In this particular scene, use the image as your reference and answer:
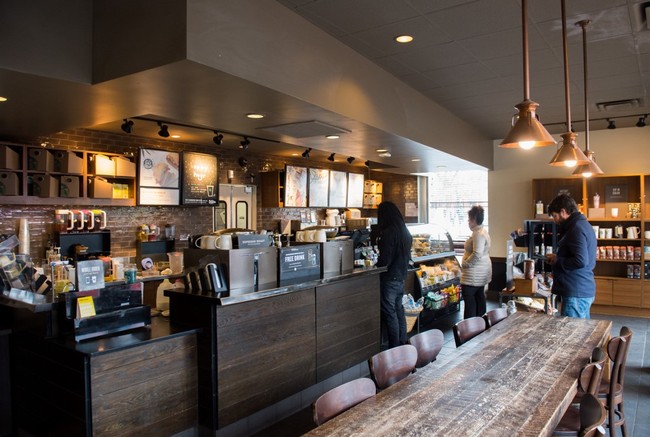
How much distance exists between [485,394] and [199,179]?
18.5 feet

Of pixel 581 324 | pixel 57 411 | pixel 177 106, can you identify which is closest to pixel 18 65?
pixel 177 106

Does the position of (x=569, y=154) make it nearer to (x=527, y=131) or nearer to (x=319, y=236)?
(x=527, y=131)

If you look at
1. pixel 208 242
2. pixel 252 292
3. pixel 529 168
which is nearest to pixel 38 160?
pixel 208 242

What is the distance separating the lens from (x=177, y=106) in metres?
3.71

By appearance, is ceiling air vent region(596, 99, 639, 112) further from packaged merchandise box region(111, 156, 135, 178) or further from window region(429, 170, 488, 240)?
packaged merchandise box region(111, 156, 135, 178)

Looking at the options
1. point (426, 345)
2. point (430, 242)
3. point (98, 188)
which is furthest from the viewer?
point (430, 242)

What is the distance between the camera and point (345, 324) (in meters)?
4.37

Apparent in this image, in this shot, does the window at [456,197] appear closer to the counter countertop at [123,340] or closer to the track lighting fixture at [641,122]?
the track lighting fixture at [641,122]

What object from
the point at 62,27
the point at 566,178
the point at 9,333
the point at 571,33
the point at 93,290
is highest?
the point at 571,33

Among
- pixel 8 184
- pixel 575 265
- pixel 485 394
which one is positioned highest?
pixel 8 184

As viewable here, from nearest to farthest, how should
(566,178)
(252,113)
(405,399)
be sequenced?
(405,399) → (252,113) → (566,178)

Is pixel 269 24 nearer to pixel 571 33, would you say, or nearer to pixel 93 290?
pixel 93 290

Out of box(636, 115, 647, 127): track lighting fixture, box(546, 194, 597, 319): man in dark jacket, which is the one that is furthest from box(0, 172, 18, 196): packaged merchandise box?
box(636, 115, 647, 127): track lighting fixture

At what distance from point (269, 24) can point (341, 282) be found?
91.7 inches
